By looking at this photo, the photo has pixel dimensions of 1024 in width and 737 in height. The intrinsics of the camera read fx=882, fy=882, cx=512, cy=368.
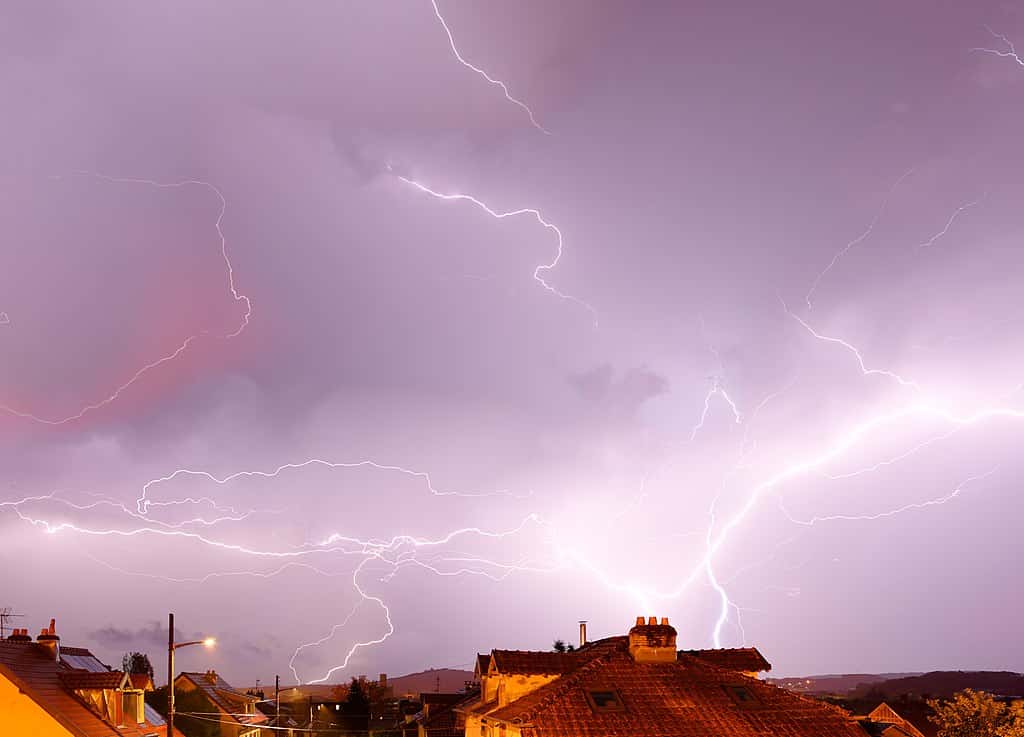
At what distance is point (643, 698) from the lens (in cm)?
2744

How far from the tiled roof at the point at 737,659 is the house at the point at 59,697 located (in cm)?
2011

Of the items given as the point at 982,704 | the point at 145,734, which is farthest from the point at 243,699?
the point at 982,704

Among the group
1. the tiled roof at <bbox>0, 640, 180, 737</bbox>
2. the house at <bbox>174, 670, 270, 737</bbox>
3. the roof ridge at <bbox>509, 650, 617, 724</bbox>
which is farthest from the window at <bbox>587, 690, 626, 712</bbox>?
the house at <bbox>174, 670, 270, 737</bbox>

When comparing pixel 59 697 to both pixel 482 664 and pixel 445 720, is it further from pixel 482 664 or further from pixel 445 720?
pixel 445 720

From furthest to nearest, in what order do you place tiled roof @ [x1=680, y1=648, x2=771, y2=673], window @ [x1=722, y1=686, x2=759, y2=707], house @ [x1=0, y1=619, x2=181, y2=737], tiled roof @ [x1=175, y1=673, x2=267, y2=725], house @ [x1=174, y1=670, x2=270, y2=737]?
tiled roof @ [x1=175, y1=673, x2=267, y2=725]
house @ [x1=174, y1=670, x2=270, y2=737]
tiled roof @ [x1=680, y1=648, x2=771, y2=673]
window @ [x1=722, y1=686, x2=759, y2=707]
house @ [x1=0, y1=619, x2=181, y2=737]

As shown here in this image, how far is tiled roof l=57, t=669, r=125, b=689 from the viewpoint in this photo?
83.1 ft

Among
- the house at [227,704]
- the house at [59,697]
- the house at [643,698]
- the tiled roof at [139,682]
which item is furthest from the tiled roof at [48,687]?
the house at [227,704]

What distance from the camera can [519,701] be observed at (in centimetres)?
2933

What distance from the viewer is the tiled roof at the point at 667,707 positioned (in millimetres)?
25438

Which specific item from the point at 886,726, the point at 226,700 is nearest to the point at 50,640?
the point at 226,700

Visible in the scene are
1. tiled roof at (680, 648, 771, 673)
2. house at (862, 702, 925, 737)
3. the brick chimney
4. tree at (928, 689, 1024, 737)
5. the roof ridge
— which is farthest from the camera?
house at (862, 702, 925, 737)

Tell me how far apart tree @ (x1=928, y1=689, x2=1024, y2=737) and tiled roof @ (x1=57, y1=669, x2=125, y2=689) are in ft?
81.9

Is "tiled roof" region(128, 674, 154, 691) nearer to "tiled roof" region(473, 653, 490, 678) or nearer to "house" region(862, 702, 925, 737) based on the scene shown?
"tiled roof" region(473, 653, 490, 678)

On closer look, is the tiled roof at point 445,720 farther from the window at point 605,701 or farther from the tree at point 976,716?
the tree at point 976,716
